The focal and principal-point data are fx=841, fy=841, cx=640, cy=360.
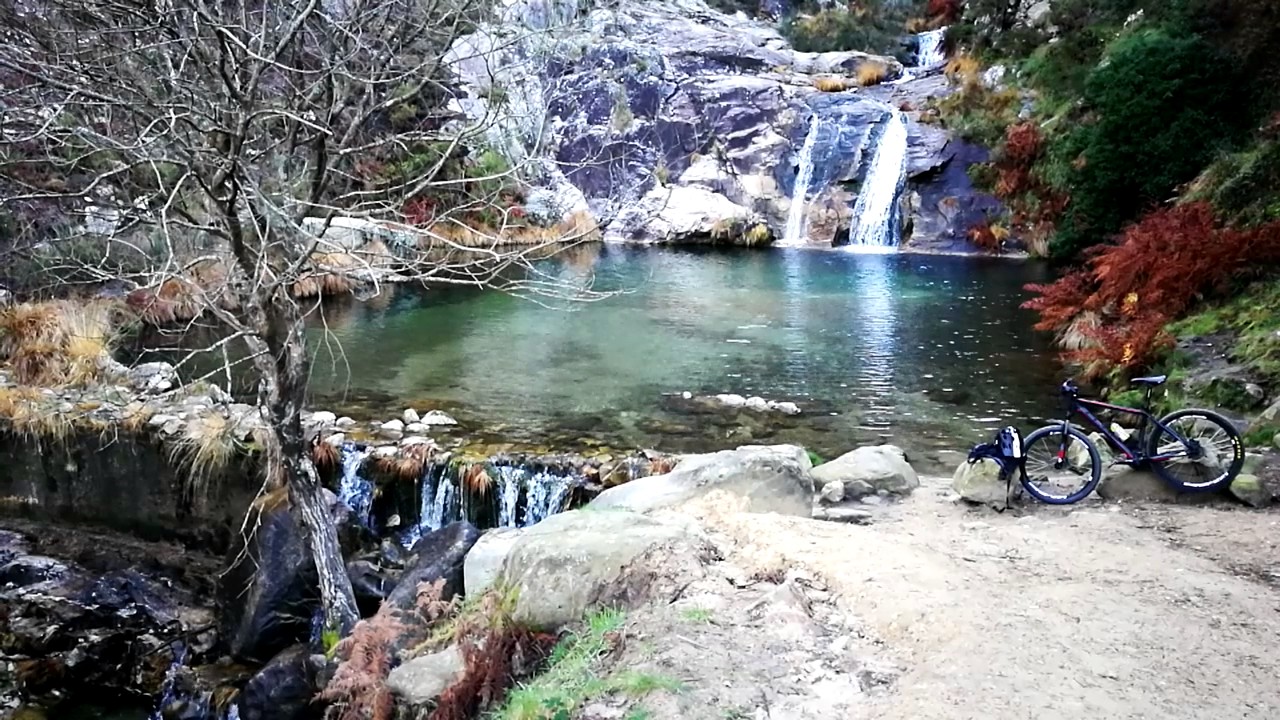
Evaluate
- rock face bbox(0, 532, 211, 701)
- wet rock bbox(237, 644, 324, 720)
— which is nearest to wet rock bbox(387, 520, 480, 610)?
wet rock bbox(237, 644, 324, 720)

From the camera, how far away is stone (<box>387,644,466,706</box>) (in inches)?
159

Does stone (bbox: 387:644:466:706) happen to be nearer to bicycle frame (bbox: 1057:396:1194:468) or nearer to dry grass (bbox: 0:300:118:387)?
bicycle frame (bbox: 1057:396:1194:468)

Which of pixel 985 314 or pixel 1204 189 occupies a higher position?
Answer: pixel 1204 189

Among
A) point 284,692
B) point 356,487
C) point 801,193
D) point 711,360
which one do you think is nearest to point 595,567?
point 284,692

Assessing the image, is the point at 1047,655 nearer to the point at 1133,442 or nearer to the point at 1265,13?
the point at 1133,442

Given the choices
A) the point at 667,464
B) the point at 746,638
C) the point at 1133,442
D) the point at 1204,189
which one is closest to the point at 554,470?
the point at 667,464

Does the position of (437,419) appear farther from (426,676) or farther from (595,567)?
(595,567)

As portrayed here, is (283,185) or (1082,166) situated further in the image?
(1082,166)

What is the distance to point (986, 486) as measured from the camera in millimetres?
5594

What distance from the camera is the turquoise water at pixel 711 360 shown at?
26.9 ft

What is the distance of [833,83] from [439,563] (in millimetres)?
24643

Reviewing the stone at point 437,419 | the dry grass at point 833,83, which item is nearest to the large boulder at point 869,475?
the stone at point 437,419

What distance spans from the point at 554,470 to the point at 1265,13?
528 inches

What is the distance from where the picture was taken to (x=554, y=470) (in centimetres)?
696
